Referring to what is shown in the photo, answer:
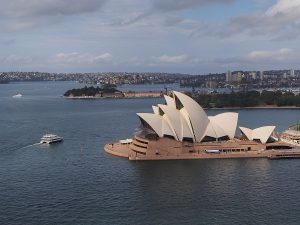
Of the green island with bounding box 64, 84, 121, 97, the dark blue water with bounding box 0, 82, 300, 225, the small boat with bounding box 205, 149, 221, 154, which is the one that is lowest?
the dark blue water with bounding box 0, 82, 300, 225

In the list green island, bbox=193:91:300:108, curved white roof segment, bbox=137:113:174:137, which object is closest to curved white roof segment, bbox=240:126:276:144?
curved white roof segment, bbox=137:113:174:137

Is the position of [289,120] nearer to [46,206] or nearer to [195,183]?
[195,183]

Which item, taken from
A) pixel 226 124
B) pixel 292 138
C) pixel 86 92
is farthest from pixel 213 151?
pixel 86 92

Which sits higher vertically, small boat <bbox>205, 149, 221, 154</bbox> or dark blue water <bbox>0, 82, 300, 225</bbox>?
small boat <bbox>205, 149, 221, 154</bbox>

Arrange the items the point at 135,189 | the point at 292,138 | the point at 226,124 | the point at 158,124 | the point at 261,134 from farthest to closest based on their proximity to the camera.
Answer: the point at 292,138 → the point at 226,124 → the point at 261,134 → the point at 158,124 → the point at 135,189

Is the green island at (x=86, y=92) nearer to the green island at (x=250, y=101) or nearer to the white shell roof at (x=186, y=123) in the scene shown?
the green island at (x=250, y=101)

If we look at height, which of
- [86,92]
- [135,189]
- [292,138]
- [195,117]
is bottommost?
[135,189]

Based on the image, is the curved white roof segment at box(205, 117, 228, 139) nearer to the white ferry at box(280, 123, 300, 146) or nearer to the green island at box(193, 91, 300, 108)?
the white ferry at box(280, 123, 300, 146)

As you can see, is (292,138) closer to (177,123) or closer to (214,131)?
(214,131)
